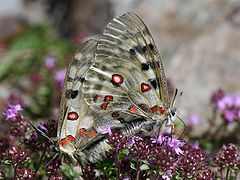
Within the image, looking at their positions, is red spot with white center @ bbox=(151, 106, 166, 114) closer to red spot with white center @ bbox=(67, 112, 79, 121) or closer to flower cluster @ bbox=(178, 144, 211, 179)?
flower cluster @ bbox=(178, 144, 211, 179)

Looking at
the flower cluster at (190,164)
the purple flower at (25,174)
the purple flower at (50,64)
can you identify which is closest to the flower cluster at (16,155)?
the purple flower at (25,174)

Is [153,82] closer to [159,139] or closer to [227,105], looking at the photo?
[159,139]

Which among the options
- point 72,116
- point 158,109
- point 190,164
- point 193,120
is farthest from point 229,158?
point 193,120

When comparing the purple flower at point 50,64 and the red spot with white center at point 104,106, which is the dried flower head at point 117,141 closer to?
the red spot with white center at point 104,106

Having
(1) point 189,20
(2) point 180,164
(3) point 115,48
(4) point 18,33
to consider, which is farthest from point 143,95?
(4) point 18,33

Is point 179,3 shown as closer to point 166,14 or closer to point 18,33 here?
point 166,14

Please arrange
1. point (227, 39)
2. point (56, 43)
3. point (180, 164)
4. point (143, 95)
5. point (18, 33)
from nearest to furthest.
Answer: point (180, 164), point (143, 95), point (227, 39), point (56, 43), point (18, 33)

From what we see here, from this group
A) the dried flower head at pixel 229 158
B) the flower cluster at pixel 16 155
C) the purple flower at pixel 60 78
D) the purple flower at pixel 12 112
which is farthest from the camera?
the purple flower at pixel 60 78
